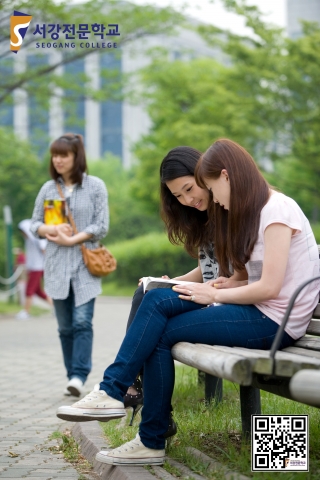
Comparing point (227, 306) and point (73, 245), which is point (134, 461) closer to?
point (227, 306)

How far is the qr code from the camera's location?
3.21 meters

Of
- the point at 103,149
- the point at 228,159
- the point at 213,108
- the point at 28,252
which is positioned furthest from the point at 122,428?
the point at 103,149

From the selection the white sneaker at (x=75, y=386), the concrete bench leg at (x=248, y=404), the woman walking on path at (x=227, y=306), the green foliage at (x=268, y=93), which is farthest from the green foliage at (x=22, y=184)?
the woman walking on path at (x=227, y=306)

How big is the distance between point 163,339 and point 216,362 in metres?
0.57

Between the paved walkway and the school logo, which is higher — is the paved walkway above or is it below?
below

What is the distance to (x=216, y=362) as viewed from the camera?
2.96 metres

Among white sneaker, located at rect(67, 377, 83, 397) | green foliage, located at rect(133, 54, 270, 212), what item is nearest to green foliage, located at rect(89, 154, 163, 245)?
green foliage, located at rect(133, 54, 270, 212)

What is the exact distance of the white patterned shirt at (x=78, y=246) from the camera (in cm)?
634

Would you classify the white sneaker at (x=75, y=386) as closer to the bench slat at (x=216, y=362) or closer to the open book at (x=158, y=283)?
the open book at (x=158, y=283)

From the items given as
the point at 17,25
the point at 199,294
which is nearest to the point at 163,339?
the point at 199,294

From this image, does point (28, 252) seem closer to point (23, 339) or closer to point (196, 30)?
point (23, 339)

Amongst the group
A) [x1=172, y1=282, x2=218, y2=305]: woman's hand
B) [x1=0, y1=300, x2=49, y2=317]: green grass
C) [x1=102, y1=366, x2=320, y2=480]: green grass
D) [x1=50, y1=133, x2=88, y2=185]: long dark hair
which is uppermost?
[x1=50, y1=133, x2=88, y2=185]: long dark hair

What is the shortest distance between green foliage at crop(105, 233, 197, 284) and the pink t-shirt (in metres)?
21.9

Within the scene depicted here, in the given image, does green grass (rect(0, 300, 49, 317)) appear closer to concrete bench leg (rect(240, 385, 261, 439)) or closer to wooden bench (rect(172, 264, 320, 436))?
concrete bench leg (rect(240, 385, 261, 439))
